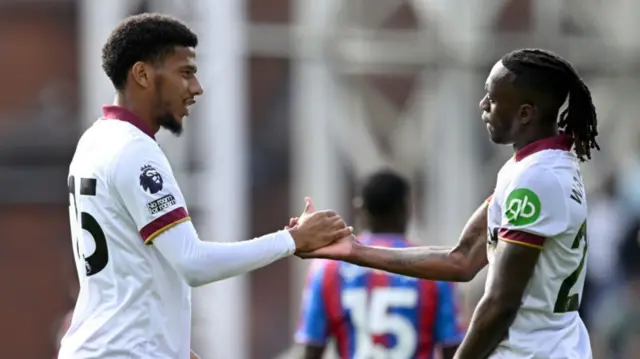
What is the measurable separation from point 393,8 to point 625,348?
415 centimetres

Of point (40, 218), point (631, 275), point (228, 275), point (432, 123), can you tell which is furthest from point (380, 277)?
point (40, 218)

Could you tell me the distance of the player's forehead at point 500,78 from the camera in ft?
19.2

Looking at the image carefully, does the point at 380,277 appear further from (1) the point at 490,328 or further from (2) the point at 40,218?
(2) the point at 40,218

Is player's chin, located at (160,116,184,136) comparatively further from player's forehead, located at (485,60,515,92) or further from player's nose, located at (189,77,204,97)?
player's forehead, located at (485,60,515,92)

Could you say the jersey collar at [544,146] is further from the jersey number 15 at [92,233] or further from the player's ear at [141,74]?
the jersey number 15 at [92,233]

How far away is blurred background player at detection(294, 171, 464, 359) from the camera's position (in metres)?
7.65

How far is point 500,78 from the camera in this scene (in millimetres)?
5867

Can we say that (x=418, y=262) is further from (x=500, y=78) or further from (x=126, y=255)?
(x=126, y=255)

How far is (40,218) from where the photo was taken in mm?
16922

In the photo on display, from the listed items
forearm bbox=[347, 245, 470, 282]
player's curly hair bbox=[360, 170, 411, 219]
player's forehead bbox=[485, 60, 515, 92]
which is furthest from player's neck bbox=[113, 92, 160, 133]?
player's curly hair bbox=[360, 170, 411, 219]

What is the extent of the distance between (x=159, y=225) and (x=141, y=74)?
0.60 m

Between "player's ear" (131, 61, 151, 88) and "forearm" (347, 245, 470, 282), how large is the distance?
106cm

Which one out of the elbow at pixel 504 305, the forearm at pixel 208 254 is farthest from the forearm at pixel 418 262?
the elbow at pixel 504 305

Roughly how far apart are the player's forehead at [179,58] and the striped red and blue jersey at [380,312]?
1.88m
